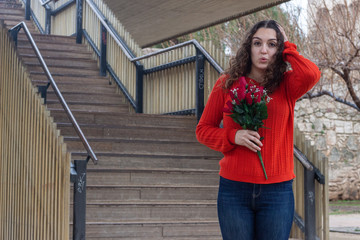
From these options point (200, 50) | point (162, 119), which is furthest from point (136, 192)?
point (200, 50)

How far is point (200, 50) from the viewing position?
29.3ft

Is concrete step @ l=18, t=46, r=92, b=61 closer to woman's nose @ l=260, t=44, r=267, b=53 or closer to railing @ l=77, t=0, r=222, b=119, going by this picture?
railing @ l=77, t=0, r=222, b=119

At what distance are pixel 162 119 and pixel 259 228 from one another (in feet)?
21.0

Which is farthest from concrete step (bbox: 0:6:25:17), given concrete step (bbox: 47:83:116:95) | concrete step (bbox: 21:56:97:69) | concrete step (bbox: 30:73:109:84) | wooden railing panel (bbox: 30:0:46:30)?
concrete step (bbox: 47:83:116:95)

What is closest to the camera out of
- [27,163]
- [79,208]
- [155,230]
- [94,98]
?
[79,208]

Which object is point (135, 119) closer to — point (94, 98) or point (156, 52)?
point (156, 52)

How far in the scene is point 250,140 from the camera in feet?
8.12

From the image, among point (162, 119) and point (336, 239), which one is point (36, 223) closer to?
point (162, 119)

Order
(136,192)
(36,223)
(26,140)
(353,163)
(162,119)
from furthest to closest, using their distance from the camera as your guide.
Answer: (353,163) → (162,119) → (136,192) → (26,140) → (36,223)

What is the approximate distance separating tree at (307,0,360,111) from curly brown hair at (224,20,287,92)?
6414 millimetres

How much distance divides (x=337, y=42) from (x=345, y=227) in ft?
9.38

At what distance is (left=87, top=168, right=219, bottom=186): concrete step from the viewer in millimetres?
7059

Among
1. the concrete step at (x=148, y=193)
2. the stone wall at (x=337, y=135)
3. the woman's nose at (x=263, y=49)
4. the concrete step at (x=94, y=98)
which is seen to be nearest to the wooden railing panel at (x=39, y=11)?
the concrete step at (x=94, y=98)

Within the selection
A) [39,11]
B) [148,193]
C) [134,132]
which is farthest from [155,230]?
[39,11]
